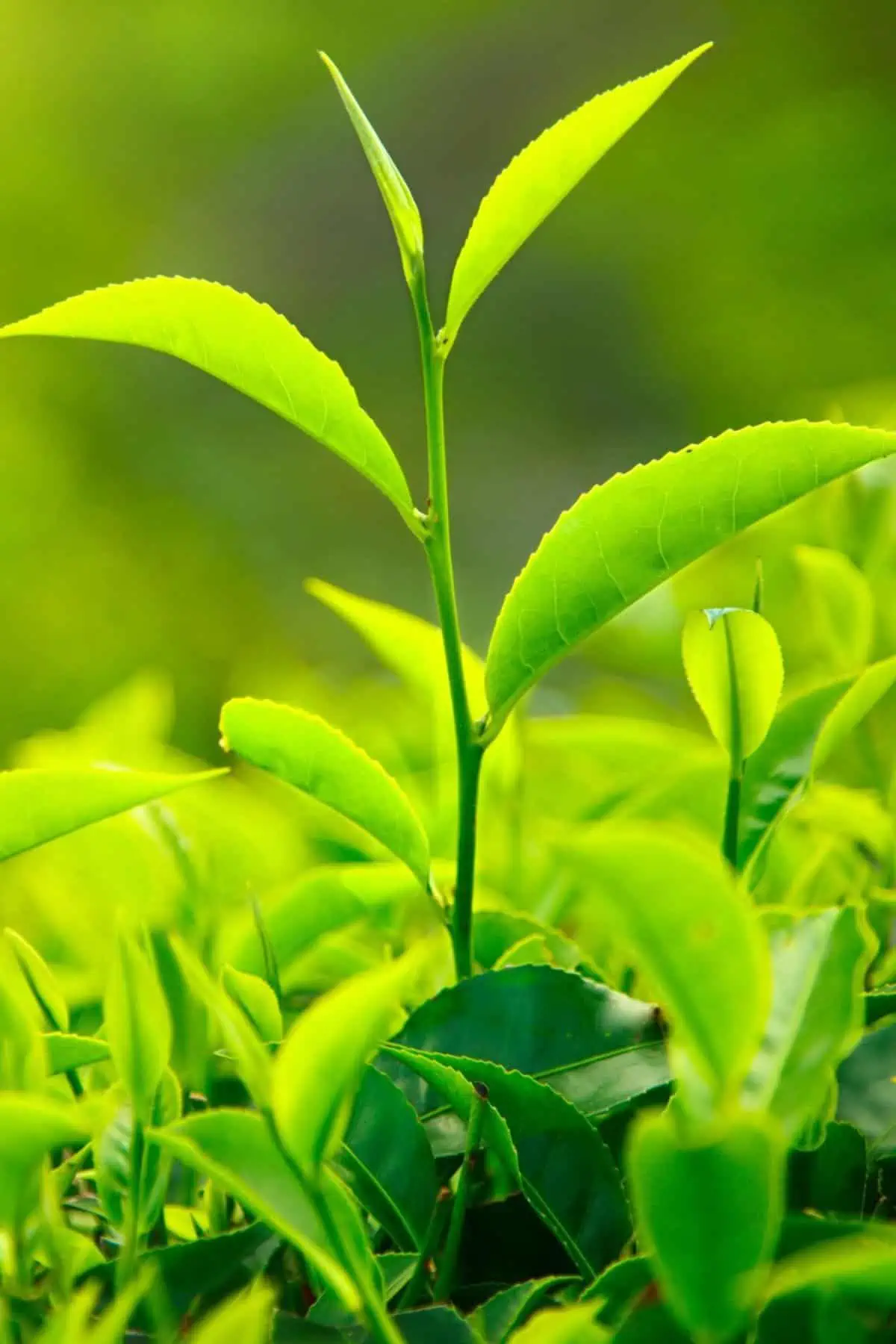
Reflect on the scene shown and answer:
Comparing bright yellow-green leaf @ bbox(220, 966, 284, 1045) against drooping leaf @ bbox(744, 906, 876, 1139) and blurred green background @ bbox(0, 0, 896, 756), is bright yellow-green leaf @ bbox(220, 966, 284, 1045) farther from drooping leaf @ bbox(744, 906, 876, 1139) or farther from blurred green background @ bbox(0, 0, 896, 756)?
blurred green background @ bbox(0, 0, 896, 756)

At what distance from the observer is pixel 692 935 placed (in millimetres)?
207

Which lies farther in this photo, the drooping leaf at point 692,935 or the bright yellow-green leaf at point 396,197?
the bright yellow-green leaf at point 396,197

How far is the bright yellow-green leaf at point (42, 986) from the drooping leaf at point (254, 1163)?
0.12m

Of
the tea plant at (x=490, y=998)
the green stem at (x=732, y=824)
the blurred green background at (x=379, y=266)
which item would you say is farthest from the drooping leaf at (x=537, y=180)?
the blurred green background at (x=379, y=266)

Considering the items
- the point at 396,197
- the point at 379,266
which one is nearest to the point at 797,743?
the point at 396,197

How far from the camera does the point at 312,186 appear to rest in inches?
119

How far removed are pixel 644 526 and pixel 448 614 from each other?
44 mm

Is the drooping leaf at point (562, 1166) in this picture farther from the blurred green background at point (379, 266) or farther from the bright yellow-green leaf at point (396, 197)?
the blurred green background at point (379, 266)

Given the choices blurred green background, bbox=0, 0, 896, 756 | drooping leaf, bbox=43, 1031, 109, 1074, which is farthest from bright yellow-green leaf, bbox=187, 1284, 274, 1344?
blurred green background, bbox=0, 0, 896, 756

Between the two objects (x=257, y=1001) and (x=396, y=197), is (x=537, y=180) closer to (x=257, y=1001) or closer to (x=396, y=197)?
(x=396, y=197)

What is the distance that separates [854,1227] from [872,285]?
2.41 metres

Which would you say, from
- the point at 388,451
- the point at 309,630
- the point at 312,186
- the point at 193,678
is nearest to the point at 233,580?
Result: the point at 309,630

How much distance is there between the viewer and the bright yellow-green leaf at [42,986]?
0.35 meters

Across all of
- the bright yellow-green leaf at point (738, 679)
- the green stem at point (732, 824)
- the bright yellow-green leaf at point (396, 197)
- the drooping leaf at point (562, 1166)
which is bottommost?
the drooping leaf at point (562, 1166)
